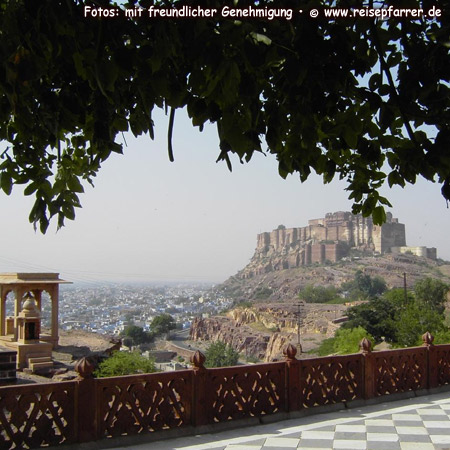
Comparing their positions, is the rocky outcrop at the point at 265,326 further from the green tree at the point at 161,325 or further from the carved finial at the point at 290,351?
the carved finial at the point at 290,351

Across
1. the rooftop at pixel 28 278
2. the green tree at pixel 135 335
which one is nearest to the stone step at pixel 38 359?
the rooftop at pixel 28 278

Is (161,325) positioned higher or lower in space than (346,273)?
lower

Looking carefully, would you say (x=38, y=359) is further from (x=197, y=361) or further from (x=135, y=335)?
(x=135, y=335)

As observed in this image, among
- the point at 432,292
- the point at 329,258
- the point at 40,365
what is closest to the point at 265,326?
the point at 432,292

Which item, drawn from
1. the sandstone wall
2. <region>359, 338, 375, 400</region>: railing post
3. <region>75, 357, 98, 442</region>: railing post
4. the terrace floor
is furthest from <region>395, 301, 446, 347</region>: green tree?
the sandstone wall

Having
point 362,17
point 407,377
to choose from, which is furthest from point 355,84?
point 407,377

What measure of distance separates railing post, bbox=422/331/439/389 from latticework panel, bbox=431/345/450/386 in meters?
0.06

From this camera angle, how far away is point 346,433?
607 centimetres

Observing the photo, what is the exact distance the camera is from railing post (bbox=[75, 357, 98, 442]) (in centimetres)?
523

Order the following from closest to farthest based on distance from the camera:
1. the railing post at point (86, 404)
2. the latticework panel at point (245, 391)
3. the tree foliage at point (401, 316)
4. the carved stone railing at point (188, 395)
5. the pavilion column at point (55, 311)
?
the carved stone railing at point (188, 395), the railing post at point (86, 404), the latticework panel at point (245, 391), the pavilion column at point (55, 311), the tree foliage at point (401, 316)

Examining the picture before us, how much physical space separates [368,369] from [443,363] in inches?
65.0

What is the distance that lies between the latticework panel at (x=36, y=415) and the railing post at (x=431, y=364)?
5169 mm

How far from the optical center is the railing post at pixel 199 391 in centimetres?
585

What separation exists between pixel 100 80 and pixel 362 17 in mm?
958
